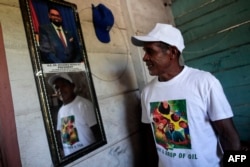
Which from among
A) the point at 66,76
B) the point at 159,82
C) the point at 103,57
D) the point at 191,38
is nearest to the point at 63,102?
the point at 66,76

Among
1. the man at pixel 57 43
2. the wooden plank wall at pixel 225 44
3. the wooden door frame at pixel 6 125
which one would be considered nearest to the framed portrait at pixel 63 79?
the man at pixel 57 43

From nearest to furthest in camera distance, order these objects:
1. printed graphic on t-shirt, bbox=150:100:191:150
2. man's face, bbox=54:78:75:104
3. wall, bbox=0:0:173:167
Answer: wall, bbox=0:0:173:167
man's face, bbox=54:78:75:104
printed graphic on t-shirt, bbox=150:100:191:150

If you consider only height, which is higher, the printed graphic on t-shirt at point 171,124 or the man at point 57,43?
the man at point 57,43

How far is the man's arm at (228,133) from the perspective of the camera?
38.4 inches

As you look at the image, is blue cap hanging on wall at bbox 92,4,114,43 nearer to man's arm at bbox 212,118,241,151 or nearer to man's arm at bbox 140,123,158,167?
man's arm at bbox 140,123,158,167

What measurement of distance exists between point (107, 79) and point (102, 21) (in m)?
0.32

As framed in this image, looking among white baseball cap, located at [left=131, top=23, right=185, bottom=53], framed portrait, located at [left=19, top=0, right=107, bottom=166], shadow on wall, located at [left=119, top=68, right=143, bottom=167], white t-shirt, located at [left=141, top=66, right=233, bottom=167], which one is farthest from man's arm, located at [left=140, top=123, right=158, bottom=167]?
white baseball cap, located at [left=131, top=23, right=185, bottom=53]

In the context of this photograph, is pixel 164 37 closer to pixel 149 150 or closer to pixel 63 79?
pixel 63 79

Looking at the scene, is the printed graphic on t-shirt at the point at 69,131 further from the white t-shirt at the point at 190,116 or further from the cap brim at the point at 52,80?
the white t-shirt at the point at 190,116

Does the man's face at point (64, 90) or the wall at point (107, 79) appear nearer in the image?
the wall at point (107, 79)

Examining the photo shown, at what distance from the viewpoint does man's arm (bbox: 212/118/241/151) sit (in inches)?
38.4

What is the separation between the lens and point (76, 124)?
3.10 ft

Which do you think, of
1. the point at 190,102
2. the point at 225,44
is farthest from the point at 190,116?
the point at 225,44

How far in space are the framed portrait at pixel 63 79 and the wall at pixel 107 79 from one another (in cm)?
3
